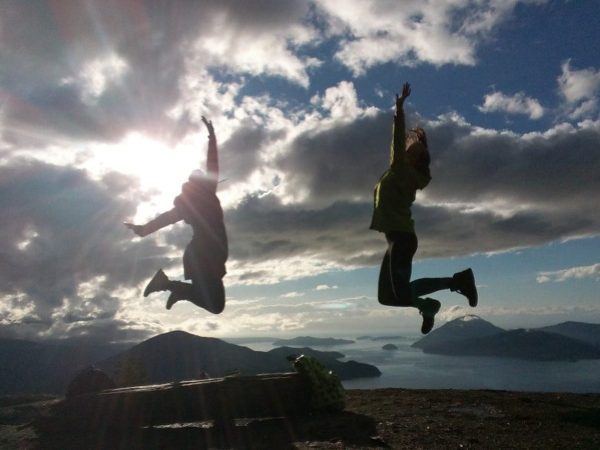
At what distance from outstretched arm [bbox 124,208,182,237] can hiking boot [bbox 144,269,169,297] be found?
0.78m

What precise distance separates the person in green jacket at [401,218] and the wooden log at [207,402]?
410 centimetres

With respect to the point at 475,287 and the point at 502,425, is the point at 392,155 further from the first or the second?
the point at 502,425

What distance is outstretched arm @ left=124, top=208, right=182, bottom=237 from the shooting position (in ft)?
24.4

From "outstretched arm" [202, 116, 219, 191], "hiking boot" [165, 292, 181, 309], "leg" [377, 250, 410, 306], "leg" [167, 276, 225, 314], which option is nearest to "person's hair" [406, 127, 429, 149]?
"leg" [377, 250, 410, 306]

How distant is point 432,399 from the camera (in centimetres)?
1029

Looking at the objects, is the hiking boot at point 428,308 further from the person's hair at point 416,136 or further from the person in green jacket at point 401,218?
the person's hair at point 416,136

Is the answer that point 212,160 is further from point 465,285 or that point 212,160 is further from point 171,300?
point 465,285

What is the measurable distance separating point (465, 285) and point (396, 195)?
199 centimetres

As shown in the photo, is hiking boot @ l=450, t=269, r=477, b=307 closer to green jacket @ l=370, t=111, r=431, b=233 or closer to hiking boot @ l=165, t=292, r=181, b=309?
green jacket @ l=370, t=111, r=431, b=233

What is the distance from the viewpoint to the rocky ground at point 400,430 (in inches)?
259

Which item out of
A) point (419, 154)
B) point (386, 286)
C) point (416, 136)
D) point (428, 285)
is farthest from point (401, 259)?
point (416, 136)

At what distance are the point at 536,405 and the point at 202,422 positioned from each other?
6.97 meters

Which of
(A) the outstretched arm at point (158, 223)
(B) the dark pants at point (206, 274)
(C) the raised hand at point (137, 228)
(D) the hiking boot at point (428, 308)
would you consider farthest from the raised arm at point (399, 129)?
(C) the raised hand at point (137, 228)

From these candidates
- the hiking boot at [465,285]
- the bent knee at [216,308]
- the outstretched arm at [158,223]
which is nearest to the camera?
the hiking boot at [465,285]
